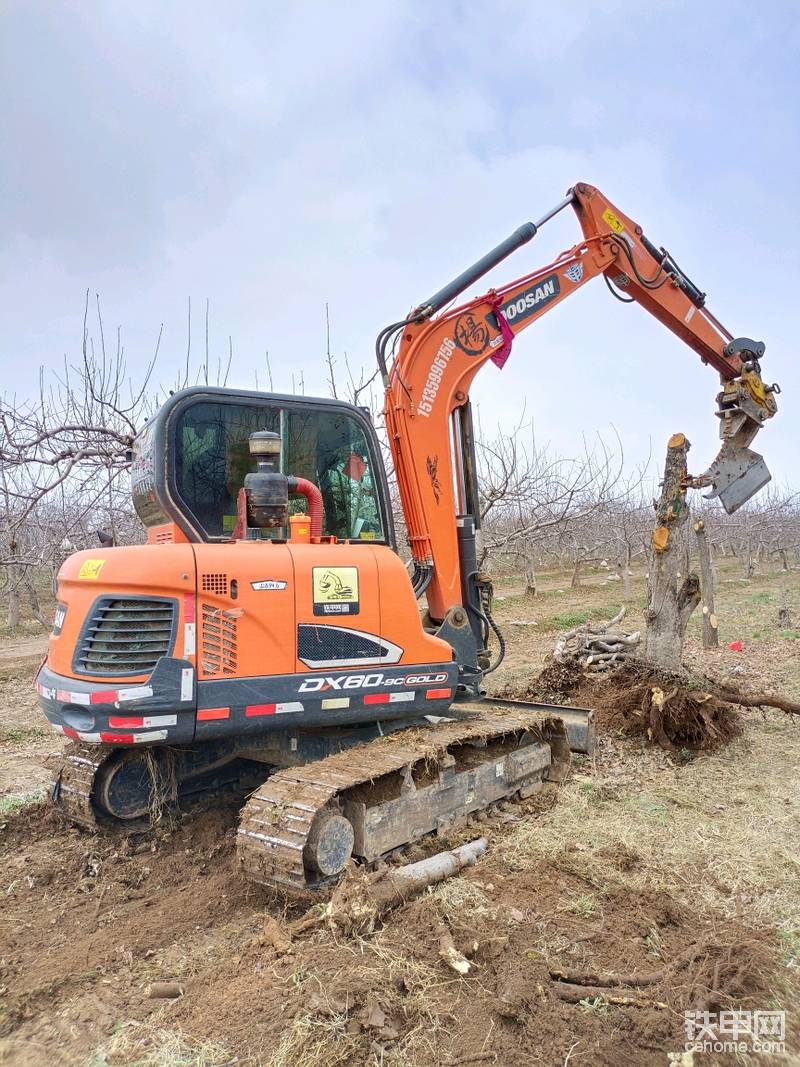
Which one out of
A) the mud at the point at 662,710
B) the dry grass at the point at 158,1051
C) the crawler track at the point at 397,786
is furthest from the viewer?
the mud at the point at 662,710

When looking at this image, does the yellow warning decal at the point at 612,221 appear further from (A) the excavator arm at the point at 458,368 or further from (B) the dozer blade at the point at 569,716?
(B) the dozer blade at the point at 569,716

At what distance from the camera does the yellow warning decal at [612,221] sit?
684 cm

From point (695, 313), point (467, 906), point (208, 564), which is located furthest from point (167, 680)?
point (695, 313)

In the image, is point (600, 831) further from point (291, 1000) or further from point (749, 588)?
point (749, 588)

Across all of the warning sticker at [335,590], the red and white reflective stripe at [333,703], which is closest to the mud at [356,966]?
the red and white reflective stripe at [333,703]

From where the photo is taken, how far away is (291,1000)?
9.91 feet

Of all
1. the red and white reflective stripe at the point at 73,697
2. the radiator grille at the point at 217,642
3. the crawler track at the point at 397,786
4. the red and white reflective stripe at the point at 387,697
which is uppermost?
the radiator grille at the point at 217,642

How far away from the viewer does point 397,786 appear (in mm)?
4562

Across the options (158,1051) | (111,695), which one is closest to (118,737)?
(111,695)

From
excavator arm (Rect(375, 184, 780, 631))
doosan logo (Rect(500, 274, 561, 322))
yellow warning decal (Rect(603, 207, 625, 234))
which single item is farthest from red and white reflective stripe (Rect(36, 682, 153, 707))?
yellow warning decal (Rect(603, 207, 625, 234))

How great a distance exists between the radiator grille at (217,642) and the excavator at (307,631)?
0.04 ft

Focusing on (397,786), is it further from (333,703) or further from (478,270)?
(478,270)

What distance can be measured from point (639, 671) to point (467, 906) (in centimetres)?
426

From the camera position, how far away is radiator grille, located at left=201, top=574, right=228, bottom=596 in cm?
417
